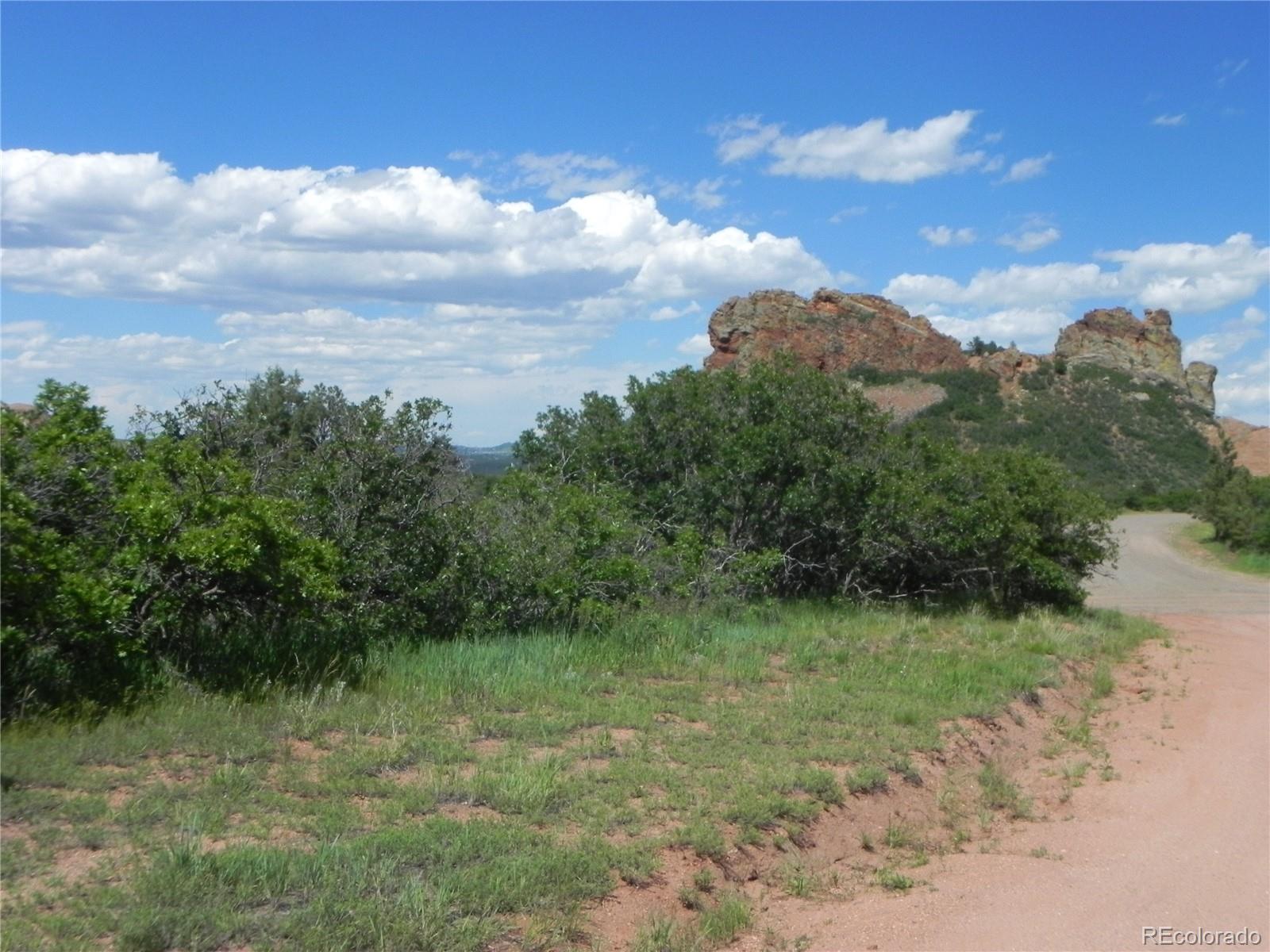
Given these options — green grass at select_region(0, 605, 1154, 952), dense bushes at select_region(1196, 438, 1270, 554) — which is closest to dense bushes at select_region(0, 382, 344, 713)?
green grass at select_region(0, 605, 1154, 952)

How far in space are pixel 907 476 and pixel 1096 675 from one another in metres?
4.48

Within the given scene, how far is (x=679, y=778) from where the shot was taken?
7.57 metres

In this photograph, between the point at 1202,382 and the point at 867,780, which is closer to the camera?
the point at 867,780

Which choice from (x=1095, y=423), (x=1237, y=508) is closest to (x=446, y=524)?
(x=1237, y=508)

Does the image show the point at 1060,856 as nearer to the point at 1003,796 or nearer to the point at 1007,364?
the point at 1003,796

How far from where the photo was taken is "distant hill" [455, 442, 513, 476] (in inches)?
525

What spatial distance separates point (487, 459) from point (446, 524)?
763cm

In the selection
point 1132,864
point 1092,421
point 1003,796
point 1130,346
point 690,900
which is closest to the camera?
point 690,900

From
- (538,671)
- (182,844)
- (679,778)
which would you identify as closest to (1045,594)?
(538,671)

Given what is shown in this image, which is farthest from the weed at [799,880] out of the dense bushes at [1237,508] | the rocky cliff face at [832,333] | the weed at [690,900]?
the rocky cliff face at [832,333]

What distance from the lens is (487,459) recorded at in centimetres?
1919

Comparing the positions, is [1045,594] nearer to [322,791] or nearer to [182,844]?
[322,791]

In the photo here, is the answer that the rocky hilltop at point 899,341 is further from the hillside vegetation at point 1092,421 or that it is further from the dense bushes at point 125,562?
the dense bushes at point 125,562

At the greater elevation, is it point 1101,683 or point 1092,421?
point 1092,421
